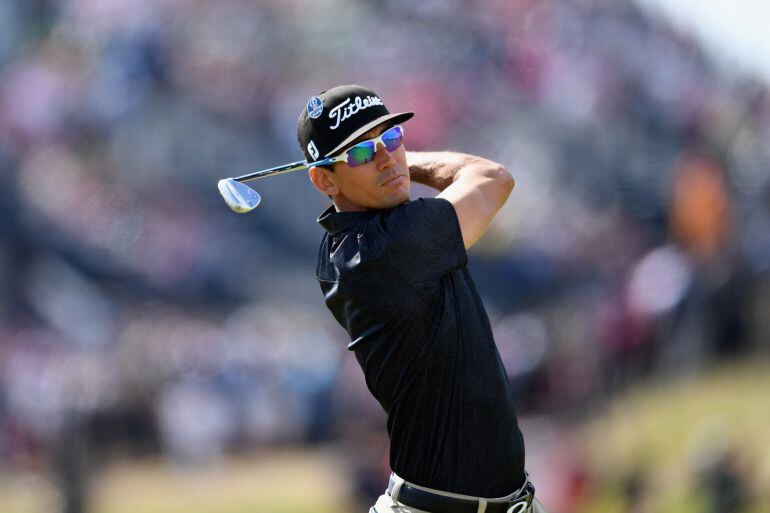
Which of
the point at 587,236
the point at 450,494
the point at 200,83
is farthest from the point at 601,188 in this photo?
the point at 450,494

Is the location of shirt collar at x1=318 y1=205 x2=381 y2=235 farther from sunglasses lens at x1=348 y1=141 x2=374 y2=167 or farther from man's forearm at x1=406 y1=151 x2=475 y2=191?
man's forearm at x1=406 y1=151 x2=475 y2=191

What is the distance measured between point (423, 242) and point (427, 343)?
0.88 feet

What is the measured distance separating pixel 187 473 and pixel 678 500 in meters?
2.93

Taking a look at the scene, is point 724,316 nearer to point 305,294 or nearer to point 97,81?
point 305,294

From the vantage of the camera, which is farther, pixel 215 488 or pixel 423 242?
pixel 215 488

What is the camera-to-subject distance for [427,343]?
2.82 metres

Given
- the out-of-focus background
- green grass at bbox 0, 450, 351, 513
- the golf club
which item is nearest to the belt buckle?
the golf club

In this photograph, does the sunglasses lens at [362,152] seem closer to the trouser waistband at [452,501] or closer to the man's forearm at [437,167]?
the man's forearm at [437,167]

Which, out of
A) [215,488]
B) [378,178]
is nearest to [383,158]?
[378,178]

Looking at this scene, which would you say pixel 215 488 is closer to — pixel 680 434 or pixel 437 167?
pixel 680 434

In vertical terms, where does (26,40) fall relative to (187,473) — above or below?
above

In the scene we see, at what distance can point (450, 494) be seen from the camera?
2879 mm

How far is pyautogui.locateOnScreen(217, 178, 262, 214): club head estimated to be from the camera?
3.13 meters

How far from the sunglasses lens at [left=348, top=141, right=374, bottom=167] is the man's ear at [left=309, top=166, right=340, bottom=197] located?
3.9 inches
